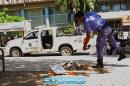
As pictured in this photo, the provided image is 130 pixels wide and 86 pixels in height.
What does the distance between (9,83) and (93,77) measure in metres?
2.12

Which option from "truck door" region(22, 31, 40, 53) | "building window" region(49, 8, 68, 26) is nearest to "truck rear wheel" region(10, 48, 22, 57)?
"truck door" region(22, 31, 40, 53)

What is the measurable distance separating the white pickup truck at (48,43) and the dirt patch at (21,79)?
37.6 feet

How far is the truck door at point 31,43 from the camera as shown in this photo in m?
25.7

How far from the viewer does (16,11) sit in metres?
60.5

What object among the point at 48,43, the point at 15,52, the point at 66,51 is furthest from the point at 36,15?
the point at 66,51

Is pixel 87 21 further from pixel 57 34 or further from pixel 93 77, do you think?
pixel 57 34

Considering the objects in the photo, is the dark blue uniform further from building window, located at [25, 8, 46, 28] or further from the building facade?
building window, located at [25, 8, 46, 28]

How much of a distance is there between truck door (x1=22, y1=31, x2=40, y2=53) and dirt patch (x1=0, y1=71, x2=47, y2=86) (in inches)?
471

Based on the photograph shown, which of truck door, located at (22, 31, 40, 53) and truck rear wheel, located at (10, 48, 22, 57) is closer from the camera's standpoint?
truck door, located at (22, 31, 40, 53)

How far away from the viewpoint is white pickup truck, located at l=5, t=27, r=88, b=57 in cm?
2495

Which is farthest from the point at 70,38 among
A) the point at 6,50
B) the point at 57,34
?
the point at 6,50

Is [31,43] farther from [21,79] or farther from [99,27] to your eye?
[99,27]

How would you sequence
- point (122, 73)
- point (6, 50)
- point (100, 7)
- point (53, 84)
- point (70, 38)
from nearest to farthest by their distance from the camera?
point (53, 84), point (122, 73), point (70, 38), point (6, 50), point (100, 7)

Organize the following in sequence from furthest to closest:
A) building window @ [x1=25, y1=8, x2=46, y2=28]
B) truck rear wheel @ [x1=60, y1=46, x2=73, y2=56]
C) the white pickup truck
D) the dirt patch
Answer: building window @ [x1=25, y1=8, x2=46, y2=28], truck rear wheel @ [x1=60, y1=46, x2=73, y2=56], the white pickup truck, the dirt patch
